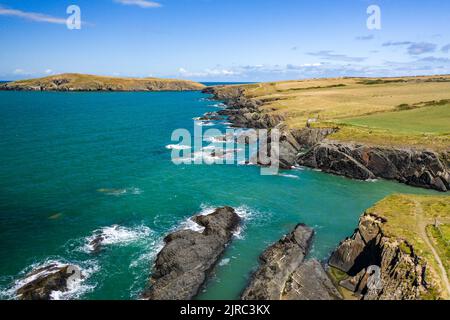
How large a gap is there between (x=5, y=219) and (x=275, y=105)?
299ft

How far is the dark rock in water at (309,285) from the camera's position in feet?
81.7

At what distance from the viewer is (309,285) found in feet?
84.5

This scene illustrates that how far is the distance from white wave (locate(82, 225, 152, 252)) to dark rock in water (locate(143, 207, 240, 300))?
368 centimetres

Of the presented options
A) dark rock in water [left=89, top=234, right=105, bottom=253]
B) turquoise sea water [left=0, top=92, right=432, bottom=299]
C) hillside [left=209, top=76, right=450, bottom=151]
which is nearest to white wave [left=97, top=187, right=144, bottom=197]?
turquoise sea water [left=0, top=92, right=432, bottom=299]

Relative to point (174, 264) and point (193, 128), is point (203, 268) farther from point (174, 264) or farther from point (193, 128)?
point (193, 128)

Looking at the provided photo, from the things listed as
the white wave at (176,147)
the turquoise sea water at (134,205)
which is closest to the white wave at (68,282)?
the turquoise sea water at (134,205)

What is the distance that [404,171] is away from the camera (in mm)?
54000

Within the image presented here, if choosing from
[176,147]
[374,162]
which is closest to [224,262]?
[374,162]

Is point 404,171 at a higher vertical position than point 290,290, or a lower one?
higher

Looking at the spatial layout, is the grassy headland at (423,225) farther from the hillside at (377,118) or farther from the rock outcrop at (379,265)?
the hillside at (377,118)

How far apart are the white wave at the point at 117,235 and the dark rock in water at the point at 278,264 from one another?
42.6ft

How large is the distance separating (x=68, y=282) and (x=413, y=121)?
232ft

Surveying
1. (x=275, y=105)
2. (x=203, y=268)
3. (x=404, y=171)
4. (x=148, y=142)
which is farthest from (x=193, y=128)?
(x=203, y=268)

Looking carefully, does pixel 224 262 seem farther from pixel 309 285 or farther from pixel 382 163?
pixel 382 163
